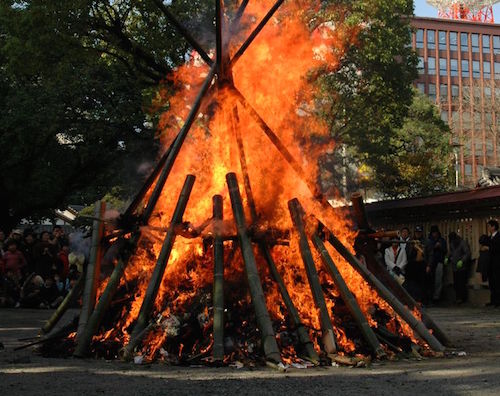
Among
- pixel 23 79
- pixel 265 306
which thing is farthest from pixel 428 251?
pixel 23 79

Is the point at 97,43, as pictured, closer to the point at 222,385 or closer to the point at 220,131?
the point at 220,131

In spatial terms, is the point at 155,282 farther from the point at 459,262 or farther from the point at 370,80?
the point at 370,80

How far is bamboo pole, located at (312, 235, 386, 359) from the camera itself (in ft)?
25.5

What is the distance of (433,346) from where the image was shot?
8242mm

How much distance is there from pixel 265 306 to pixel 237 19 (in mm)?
4310

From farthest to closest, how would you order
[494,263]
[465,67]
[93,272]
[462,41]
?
[465,67]
[462,41]
[494,263]
[93,272]

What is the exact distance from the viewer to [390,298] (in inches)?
332

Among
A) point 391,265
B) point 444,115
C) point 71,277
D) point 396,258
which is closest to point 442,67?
point 444,115

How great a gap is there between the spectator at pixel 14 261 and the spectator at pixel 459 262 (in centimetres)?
1010

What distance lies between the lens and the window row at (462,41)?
9081cm

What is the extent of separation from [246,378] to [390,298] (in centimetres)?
271

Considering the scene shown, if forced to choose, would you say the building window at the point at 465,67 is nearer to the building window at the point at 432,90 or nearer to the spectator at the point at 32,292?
the building window at the point at 432,90

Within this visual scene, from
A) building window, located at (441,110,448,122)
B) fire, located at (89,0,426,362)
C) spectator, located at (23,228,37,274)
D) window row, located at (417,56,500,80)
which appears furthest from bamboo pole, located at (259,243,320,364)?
window row, located at (417,56,500,80)

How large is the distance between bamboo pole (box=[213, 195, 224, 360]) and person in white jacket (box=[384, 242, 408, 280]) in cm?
887
